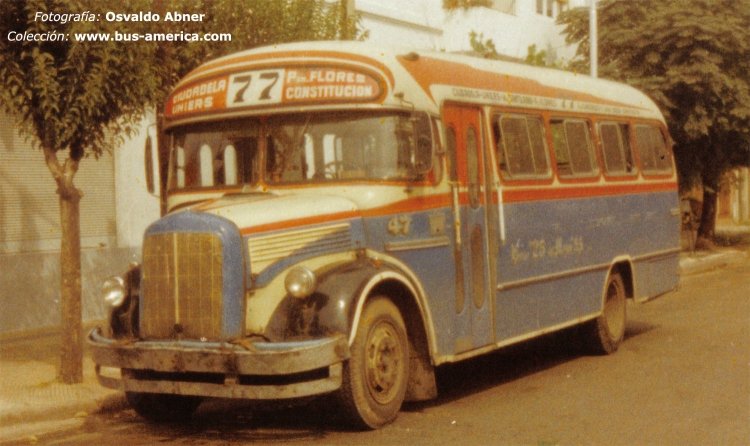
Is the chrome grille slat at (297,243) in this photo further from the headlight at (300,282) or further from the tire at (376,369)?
the tire at (376,369)

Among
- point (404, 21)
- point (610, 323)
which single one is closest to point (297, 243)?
point (610, 323)

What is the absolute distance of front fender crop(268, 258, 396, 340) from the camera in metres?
7.86

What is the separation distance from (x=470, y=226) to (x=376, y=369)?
73.4 inches

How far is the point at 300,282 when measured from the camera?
7.81 meters

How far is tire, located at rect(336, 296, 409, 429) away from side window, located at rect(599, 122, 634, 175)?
466 cm

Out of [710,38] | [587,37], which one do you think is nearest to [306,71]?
[710,38]

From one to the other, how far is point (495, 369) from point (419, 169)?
3443 mm

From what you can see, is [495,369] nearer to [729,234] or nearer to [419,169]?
[419,169]

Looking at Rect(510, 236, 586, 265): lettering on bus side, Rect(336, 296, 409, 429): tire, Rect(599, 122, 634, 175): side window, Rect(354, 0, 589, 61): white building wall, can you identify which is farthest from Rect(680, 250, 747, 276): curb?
Rect(336, 296, 409, 429): tire

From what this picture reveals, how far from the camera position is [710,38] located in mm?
23672

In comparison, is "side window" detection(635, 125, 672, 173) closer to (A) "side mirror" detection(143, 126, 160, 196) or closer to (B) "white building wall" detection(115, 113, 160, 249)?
(A) "side mirror" detection(143, 126, 160, 196)

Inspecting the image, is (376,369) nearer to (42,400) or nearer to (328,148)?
(328,148)

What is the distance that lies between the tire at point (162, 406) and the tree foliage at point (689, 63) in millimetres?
16118

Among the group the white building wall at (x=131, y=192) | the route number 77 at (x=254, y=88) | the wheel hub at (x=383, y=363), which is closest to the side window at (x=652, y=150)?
the route number 77 at (x=254, y=88)
